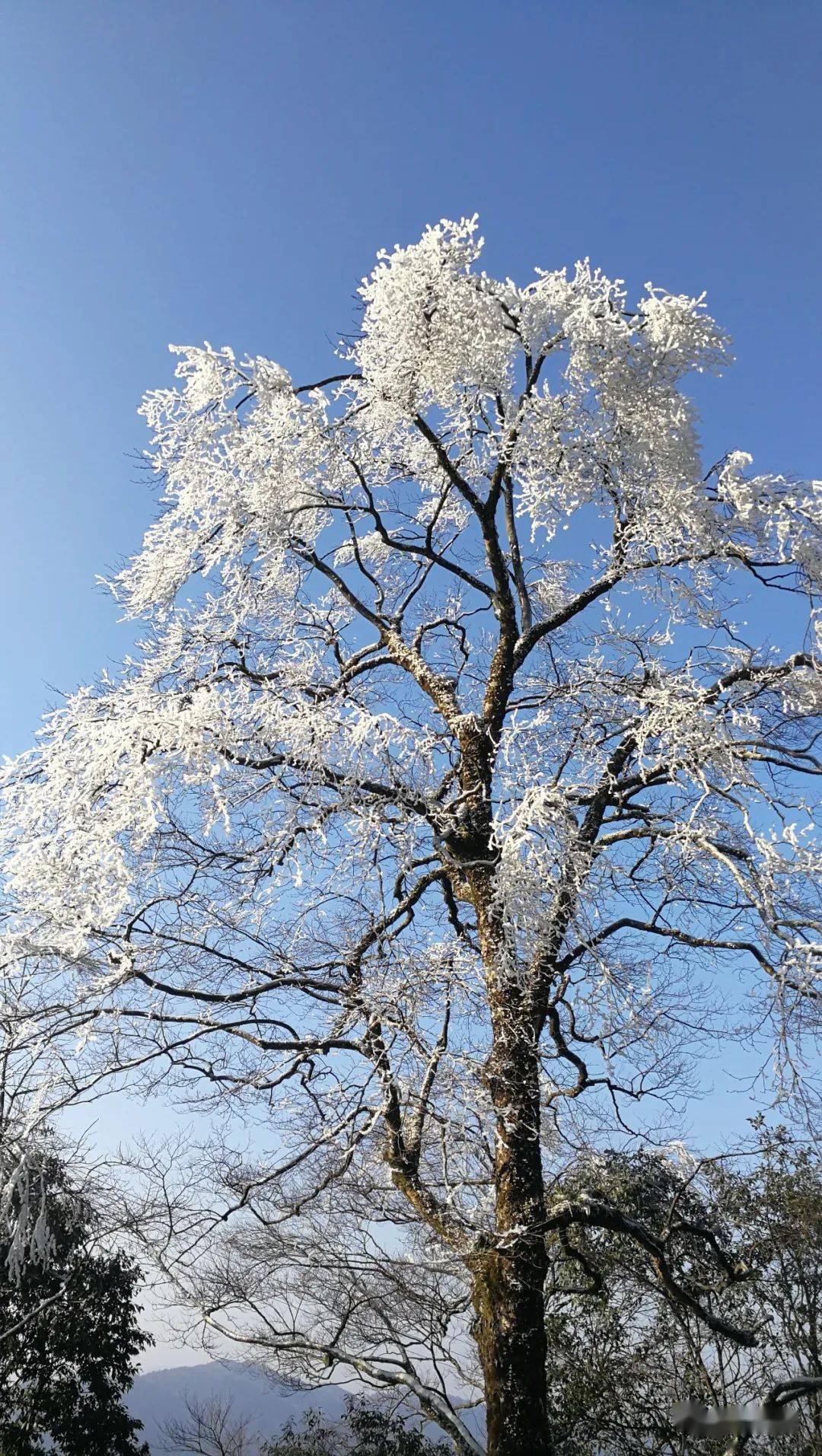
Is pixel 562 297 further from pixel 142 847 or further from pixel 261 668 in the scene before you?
pixel 142 847

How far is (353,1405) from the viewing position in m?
10.5

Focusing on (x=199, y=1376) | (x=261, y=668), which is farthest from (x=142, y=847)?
(x=199, y=1376)

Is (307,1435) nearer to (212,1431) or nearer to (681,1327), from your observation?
(212,1431)

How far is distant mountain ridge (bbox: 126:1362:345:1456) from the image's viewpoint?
35.7 ft

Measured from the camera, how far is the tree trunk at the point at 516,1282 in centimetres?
486

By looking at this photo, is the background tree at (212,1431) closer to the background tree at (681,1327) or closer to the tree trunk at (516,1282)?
the background tree at (681,1327)

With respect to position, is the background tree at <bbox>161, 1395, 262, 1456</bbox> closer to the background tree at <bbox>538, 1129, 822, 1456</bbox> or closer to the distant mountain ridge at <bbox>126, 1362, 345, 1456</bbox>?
the distant mountain ridge at <bbox>126, 1362, 345, 1456</bbox>

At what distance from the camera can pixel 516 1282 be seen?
508cm

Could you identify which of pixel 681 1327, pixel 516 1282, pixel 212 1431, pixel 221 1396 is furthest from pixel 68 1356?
pixel 516 1282

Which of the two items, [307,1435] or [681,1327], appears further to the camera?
[307,1435]

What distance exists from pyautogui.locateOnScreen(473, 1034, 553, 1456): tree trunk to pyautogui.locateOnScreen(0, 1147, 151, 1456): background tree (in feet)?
21.6

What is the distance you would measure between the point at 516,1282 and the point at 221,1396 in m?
9.80

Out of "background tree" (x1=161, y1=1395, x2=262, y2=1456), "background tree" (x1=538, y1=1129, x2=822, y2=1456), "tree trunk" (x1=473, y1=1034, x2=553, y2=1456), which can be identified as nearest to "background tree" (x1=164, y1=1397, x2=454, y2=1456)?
"background tree" (x1=161, y1=1395, x2=262, y2=1456)

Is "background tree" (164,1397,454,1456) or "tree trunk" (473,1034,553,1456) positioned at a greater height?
"tree trunk" (473,1034,553,1456)
